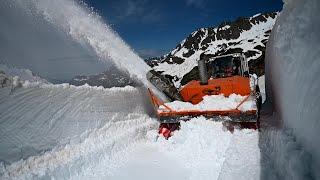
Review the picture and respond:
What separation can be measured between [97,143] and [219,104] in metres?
2.97

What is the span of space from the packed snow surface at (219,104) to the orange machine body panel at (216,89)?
17cm

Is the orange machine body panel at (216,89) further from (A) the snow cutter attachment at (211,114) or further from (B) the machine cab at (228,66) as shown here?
(B) the machine cab at (228,66)

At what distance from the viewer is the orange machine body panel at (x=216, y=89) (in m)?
7.81

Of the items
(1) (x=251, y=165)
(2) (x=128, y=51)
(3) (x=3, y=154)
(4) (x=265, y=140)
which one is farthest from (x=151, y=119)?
(3) (x=3, y=154)

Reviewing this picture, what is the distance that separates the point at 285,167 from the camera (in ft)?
12.1

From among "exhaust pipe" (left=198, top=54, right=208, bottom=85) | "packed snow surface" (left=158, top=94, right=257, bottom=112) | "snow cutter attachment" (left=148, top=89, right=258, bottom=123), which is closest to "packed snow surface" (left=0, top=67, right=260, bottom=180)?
"snow cutter attachment" (left=148, top=89, right=258, bottom=123)

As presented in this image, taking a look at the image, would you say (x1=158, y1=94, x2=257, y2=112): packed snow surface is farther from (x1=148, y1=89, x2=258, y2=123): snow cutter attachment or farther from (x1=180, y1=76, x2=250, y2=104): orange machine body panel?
(x1=180, y1=76, x2=250, y2=104): orange machine body panel

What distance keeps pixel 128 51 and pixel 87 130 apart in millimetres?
3931

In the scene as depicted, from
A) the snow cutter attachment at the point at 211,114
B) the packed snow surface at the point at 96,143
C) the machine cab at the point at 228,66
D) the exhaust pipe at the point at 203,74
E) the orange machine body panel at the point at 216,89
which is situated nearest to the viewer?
the packed snow surface at the point at 96,143

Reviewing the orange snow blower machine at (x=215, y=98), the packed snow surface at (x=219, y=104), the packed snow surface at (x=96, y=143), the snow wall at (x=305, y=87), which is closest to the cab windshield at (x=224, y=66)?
the orange snow blower machine at (x=215, y=98)

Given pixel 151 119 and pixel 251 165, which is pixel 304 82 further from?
pixel 151 119

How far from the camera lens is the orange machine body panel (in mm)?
7812

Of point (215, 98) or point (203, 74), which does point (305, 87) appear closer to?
point (215, 98)

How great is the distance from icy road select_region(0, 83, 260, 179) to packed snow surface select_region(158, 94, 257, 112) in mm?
384
